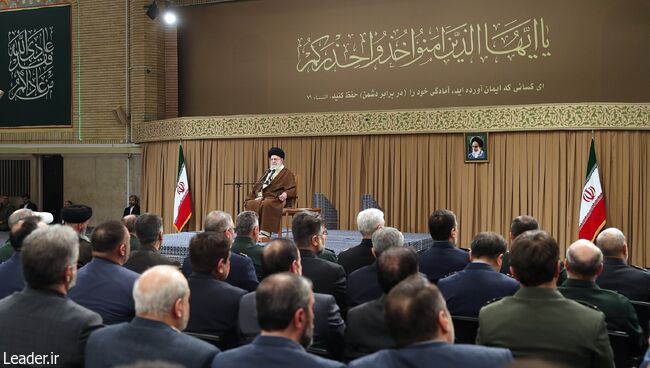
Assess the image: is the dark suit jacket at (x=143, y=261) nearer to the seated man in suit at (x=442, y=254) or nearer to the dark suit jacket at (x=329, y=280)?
the dark suit jacket at (x=329, y=280)

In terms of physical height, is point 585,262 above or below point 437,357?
above

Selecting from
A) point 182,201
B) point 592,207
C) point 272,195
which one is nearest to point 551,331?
point 272,195

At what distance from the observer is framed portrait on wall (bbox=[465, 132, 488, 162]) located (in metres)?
9.74

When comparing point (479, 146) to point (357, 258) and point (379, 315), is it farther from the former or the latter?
point (379, 315)

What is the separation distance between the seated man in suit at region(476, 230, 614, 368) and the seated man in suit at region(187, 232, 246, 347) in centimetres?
112

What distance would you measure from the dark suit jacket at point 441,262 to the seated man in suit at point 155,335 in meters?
2.33

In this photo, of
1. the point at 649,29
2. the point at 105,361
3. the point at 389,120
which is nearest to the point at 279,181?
the point at 389,120

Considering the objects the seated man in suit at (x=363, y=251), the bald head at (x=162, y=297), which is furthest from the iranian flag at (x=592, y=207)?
the bald head at (x=162, y=297)

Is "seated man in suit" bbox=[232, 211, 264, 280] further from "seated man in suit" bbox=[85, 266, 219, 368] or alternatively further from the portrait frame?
the portrait frame

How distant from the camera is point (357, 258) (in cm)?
443

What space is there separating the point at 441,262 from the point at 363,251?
0.50m

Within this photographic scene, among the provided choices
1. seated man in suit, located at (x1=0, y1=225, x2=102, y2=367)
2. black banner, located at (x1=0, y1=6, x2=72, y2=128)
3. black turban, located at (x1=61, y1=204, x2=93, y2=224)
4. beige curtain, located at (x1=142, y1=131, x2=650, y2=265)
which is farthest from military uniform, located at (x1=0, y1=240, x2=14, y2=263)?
black banner, located at (x1=0, y1=6, x2=72, y2=128)

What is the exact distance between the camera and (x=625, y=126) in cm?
900

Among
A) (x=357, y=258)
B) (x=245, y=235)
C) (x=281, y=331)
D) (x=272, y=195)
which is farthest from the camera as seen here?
(x=272, y=195)
